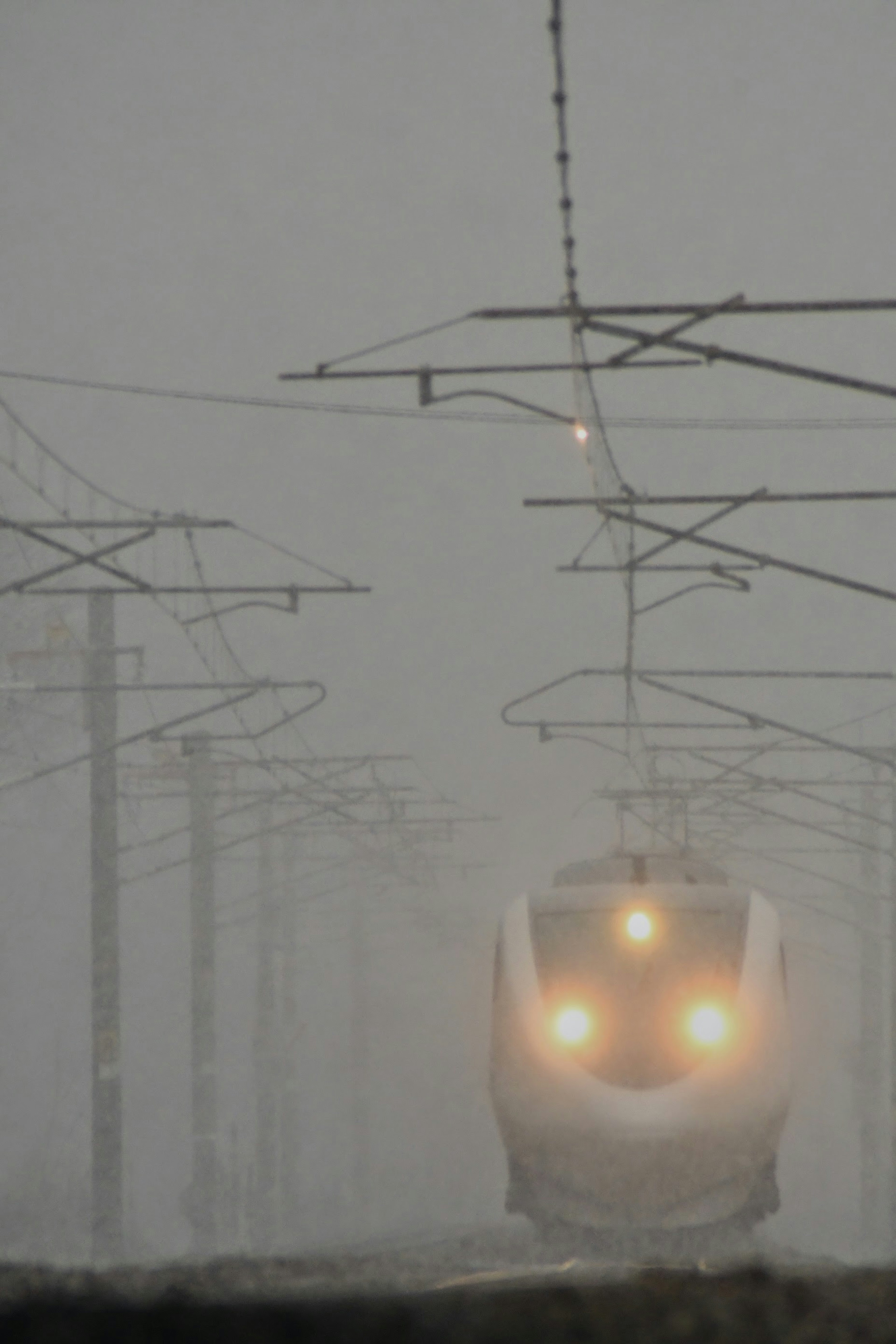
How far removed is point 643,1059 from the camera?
11.4 m

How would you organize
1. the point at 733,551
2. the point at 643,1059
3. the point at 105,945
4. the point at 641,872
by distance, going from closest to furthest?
the point at 733,551 → the point at 643,1059 → the point at 641,872 → the point at 105,945

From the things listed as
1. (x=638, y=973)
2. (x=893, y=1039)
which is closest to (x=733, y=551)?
(x=638, y=973)

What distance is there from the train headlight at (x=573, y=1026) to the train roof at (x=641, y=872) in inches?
48.3

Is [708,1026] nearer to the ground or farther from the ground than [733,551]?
nearer to the ground

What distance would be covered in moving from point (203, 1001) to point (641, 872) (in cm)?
847

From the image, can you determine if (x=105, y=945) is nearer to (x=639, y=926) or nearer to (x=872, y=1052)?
(x=639, y=926)

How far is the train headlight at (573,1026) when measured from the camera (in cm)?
1148

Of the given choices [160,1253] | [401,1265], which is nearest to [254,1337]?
[401,1265]

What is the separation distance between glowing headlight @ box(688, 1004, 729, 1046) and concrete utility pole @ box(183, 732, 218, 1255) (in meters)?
9.06

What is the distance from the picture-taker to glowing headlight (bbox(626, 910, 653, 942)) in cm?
1173

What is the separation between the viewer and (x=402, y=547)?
197 m

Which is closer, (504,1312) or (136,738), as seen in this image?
(504,1312)

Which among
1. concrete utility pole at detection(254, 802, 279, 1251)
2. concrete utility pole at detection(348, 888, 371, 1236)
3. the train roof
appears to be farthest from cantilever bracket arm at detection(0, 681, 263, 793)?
concrete utility pole at detection(348, 888, 371, 1236)

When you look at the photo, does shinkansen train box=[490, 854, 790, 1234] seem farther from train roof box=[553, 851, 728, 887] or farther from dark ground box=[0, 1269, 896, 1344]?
dark ground box=[0, 1269, 896, 1344]
